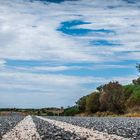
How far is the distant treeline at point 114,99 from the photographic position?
109062 mm

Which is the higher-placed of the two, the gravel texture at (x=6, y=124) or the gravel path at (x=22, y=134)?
the gravel texture at (x=6, y=124)

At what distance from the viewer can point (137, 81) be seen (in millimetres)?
142250

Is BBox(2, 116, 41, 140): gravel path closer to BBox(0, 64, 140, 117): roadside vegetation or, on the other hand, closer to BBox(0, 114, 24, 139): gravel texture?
BBox(0, 114, 24, 139): gravel texture

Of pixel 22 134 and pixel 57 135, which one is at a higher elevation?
pixel 22 134

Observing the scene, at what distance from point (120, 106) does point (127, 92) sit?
11.3 m

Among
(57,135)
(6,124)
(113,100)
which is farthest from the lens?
(113,100)

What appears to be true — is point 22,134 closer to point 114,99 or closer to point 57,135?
point 57,135

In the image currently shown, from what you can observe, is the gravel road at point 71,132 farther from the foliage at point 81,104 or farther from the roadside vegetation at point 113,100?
the foliage at point 81,104

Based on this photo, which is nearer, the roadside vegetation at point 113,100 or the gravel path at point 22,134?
the gravel path at point 22,134

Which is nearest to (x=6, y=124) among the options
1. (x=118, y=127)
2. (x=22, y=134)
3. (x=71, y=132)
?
(x=118, y=127)

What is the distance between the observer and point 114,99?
120 m

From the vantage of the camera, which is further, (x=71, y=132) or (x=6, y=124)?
(x=6, y=124)

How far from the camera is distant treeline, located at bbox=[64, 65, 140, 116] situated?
10906 cm

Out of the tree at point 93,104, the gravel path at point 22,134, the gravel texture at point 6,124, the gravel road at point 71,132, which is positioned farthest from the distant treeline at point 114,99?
the gravel path at point 22,134
